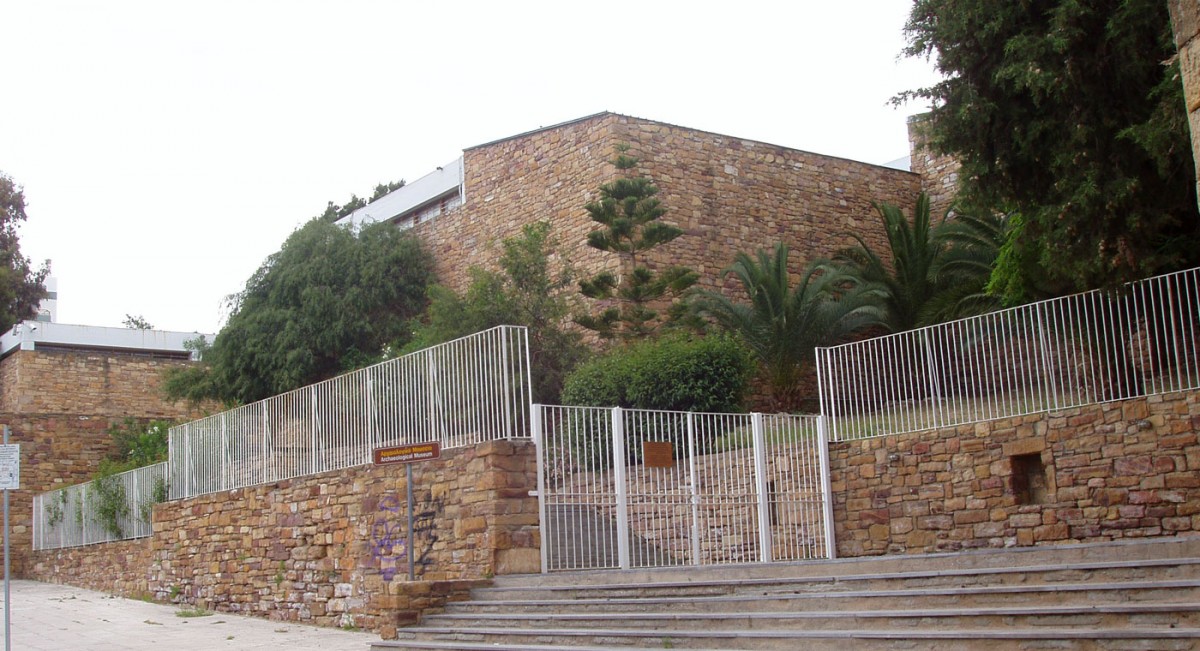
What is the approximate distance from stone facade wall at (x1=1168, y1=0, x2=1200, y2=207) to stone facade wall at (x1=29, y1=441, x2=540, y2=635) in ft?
27.9

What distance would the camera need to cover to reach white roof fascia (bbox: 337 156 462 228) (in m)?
27.2

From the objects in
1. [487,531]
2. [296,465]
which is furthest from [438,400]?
[296,465]

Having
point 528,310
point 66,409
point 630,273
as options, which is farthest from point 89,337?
point 630,273

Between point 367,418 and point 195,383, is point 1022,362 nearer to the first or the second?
point 367,418

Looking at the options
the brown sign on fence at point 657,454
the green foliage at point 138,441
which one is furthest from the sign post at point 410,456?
the green foliage at point 138,441

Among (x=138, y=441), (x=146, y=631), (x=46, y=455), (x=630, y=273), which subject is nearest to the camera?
(x=146, y=631)

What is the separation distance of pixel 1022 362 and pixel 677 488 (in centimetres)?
399

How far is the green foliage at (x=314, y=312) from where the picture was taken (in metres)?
25.3

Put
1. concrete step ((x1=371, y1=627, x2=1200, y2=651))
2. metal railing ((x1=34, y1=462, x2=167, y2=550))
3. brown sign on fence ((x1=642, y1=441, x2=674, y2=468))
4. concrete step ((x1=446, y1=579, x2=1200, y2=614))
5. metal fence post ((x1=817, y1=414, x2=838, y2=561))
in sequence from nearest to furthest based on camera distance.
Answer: concrete step ((x1=371, y1=627, x2=1200, y2=651))
concrete step ((x1=446, y1=579, x2=1200, y2=614))
brown sign on fence ((x1=642, y1=441, x2=674, y2=468))
metal fence post ((x1=817, y1=414, x2=838, y2=561))
metal railing ((x1=34, y1=462, x2=167, y2=550))

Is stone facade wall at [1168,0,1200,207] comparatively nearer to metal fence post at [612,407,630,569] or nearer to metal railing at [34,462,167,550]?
metal fence post at [612,407,630,569]

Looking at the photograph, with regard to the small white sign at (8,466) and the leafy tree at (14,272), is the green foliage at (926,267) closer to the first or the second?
the small white sign at (8,466)

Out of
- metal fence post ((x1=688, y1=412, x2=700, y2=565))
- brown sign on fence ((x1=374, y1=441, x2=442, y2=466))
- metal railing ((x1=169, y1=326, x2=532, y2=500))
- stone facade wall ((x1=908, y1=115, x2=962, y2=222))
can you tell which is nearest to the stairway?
brown sign on fence ((x1=374, y1=441, x2=442, y2=466))

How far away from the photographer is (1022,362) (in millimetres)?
12930

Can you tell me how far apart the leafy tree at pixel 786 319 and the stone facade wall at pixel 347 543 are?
310 inches
